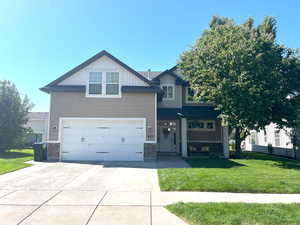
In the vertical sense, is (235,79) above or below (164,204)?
above

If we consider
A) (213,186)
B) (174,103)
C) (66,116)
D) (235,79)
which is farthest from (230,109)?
(66,116)

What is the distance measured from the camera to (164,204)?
5.24 meters

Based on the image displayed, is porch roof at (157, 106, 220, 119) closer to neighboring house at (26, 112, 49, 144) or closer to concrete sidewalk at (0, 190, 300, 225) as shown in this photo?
concrete sidewalk at (0, 190, 300, 225)

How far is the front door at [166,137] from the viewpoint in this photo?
1762 centimetres

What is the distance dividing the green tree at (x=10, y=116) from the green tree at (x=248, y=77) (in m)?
15.5

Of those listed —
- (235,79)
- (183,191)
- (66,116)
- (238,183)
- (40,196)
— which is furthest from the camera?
(66,116)

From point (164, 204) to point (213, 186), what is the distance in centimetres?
224

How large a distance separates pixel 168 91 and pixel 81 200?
13183 millimetres

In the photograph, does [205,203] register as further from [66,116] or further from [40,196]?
[66,116]

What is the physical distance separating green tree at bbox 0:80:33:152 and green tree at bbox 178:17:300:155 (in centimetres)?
1546

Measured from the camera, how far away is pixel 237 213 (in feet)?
15.1

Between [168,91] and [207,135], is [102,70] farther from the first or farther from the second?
[207,135]

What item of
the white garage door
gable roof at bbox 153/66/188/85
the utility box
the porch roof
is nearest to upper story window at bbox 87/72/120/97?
the white garage door

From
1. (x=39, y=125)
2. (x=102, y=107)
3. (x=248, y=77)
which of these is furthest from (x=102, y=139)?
(x=39, y=125)
